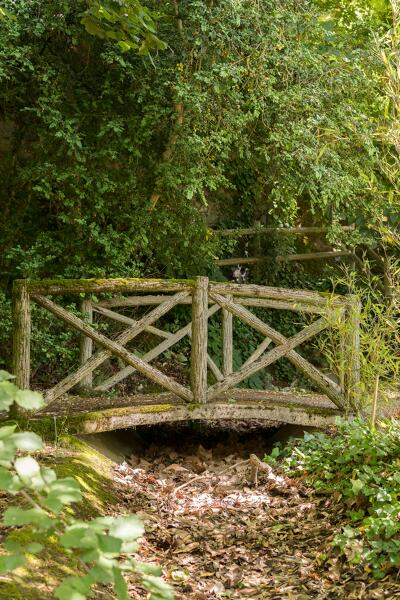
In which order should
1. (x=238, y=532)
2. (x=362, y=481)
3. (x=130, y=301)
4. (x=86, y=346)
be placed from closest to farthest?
(x=362, y=481) → (x=238, y=532) → (x=86, y=346) → (x=130, y=301)

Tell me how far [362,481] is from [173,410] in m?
1.86

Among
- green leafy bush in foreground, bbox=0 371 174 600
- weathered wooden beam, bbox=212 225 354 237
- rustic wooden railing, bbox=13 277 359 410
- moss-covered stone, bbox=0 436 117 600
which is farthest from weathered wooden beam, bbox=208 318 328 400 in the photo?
green leafy bush in foreground, bbox=0 371 174 600

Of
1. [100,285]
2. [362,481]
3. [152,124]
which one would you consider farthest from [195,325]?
[152,124]

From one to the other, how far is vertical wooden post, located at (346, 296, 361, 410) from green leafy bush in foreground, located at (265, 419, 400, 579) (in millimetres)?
398

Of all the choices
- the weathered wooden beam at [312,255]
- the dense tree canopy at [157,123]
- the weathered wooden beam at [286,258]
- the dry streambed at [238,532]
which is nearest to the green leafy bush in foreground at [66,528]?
the dry streambed at [238,532]

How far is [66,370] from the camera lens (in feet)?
23.7

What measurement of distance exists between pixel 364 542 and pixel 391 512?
0.22 metres

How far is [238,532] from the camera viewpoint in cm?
438

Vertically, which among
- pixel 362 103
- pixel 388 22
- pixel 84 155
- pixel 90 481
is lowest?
pixel 90 481

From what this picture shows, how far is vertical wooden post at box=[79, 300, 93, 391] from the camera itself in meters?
6.88

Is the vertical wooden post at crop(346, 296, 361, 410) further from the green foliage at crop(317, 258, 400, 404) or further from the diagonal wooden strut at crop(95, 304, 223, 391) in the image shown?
the diagonal wooden strut at crop(95, 304, 223, 391)

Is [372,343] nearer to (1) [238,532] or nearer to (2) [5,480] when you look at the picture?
(1) [238,532]

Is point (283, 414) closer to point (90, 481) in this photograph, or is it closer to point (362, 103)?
point (90, 481)

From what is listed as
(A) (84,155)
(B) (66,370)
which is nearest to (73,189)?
(A) (84,155)
